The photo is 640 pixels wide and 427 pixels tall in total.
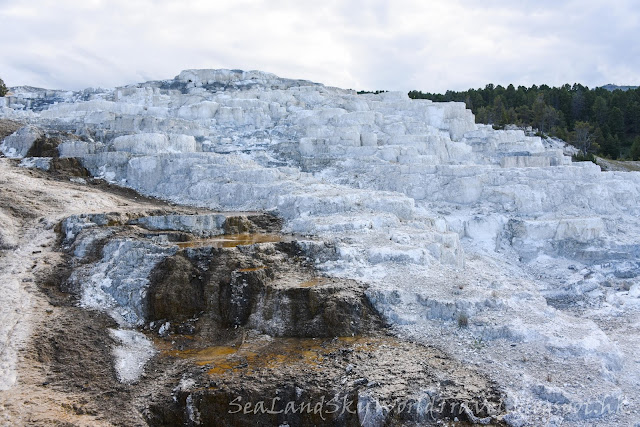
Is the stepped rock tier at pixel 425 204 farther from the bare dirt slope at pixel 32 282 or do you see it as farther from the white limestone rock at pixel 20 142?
the bare dirt slope at pixel 32 282

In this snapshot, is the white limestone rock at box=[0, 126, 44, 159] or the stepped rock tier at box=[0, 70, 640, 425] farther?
the white limestone rock at box=[0, 126, 44, 159]

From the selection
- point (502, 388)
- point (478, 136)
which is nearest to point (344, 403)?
point (502, 388)

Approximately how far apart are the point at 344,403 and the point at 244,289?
4.43 metres

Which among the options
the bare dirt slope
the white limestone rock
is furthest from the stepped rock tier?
the bare dirt slope

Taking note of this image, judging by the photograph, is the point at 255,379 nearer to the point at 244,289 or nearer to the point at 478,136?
the point at 244,289

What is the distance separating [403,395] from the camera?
8.73 meters

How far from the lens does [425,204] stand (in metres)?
22.0

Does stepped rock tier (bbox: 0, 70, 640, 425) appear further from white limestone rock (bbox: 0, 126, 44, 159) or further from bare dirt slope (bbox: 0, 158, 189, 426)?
bare dirt slope (bbox: 0, 158, 189, 426)

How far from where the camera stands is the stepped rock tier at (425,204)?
10172 mm

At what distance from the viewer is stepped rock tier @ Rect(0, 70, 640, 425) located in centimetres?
1017

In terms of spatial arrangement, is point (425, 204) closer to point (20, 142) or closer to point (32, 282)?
point (32, 282)

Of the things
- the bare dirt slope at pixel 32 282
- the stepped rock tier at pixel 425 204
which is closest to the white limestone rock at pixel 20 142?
the stepped rock tier at pixel 425 204

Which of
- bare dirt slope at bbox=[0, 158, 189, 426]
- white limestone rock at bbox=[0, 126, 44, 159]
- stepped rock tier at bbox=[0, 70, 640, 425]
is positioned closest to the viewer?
bare dirt slope at bbox=[0, 158, 189, 426]

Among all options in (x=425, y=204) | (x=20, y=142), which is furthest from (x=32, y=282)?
(x=425, y=204)
